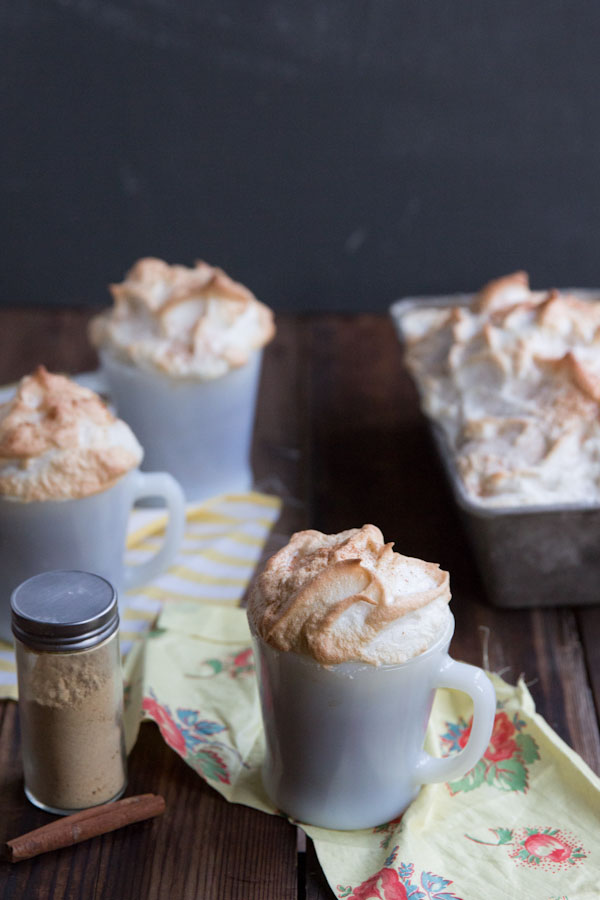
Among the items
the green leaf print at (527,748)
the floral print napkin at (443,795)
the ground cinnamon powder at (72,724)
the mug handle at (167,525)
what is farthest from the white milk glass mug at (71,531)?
the green leaf print at (527,748)

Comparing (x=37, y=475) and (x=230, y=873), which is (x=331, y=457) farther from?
(x=230, y=873)

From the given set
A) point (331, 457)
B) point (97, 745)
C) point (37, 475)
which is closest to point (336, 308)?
point (331, 457)

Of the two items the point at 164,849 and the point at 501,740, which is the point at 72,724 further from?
the point at 501,740

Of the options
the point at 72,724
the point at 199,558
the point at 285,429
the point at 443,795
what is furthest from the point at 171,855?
the point at 285,429

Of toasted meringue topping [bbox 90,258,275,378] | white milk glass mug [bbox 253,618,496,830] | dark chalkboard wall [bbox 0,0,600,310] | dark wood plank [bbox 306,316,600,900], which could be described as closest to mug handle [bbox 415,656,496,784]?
white milk glass mug [bbox 253,618,496,830]

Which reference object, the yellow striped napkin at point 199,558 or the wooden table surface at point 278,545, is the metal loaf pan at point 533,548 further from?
the yellow striped napkin at point 199,558
